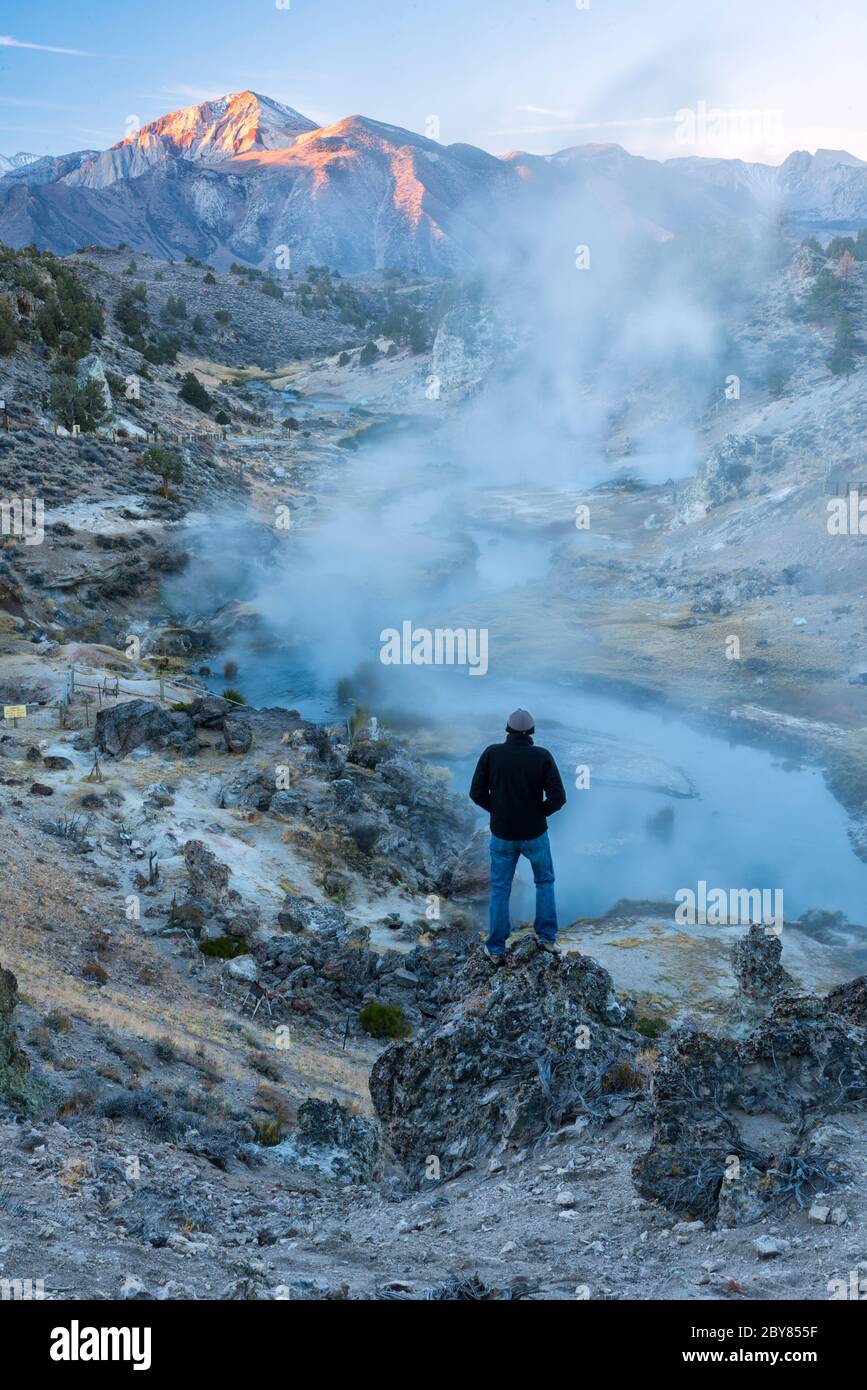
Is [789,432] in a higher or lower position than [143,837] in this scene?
higher

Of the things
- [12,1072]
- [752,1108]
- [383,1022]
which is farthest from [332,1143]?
[383,1022]

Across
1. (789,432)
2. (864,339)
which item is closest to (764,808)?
(789,432)

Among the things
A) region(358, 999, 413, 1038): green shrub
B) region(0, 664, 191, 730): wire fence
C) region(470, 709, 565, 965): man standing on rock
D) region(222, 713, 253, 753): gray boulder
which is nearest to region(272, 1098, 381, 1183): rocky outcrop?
region(470, 709, 565, 965): man standing on rock

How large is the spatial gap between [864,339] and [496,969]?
4731 centimetres

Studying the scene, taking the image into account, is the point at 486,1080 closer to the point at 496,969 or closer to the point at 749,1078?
the point at 496,969

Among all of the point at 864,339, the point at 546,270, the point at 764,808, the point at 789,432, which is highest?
the point at 546,270

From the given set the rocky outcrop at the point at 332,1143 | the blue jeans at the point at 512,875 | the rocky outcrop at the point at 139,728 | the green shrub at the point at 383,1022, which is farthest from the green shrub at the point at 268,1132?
the rocky outcrop at the point at 139,728

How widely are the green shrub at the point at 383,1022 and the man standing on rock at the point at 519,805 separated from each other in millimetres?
6525

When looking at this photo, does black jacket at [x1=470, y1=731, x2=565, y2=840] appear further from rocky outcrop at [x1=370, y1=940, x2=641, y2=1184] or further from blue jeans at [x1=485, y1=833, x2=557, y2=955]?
rocky outcrop at [x1=370, y1=940, x2=641, y2=1184]

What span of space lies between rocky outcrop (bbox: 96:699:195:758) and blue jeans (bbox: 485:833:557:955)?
13.7 metres

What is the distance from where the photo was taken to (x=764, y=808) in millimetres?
22828

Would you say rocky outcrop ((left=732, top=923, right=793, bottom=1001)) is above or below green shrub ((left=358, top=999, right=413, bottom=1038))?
above

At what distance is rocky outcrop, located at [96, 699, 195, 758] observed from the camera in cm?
2048

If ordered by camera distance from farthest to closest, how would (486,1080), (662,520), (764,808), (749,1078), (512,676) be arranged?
(662,520), (512,676), (764,808), (486,1080), (749,1078)
